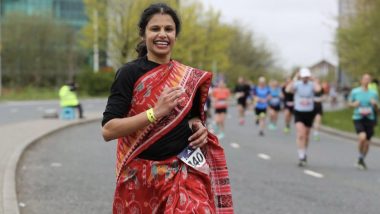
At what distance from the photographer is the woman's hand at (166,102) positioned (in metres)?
3.67

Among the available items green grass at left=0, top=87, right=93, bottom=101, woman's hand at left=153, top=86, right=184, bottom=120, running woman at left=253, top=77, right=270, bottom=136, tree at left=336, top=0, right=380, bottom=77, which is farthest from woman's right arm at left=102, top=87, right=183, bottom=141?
→ green grass at left=0, top=87, right=93, bottom=101

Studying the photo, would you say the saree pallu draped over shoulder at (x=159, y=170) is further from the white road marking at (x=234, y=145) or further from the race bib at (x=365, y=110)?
the white road marking at (x=234, y=145)

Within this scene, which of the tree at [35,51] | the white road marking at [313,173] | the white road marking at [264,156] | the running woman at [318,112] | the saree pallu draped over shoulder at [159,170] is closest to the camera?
the saree pallu draped over shoulder at [159,170]

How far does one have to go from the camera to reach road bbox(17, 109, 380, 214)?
848 centimetres

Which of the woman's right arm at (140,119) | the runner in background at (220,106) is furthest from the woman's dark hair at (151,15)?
the runner in background at (220,106)

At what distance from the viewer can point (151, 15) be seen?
4012mm

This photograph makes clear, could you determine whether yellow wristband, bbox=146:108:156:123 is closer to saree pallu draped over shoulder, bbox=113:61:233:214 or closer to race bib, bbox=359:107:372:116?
saree pallu draped over shoulder, bbox=113:61:233:214

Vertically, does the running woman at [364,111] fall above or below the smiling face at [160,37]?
below

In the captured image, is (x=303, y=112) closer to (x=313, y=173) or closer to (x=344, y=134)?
(x=313, y=173)

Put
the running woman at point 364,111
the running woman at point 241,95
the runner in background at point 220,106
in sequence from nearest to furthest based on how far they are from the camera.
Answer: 1. the running woman at point 364,111
2. the runner in background at point 220,106
3. the running woman at point 241,95

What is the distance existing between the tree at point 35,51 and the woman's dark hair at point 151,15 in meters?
65.3

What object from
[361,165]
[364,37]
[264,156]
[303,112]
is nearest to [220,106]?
[264,156]

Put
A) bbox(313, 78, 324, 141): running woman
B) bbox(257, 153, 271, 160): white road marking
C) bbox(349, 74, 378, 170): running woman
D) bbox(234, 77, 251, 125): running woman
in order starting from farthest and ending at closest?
bbox(234, 77, 251, 125): running woman
bbox(313, 78, 324, 141): running woman
bbox(257, 153, 271, 160): white road marking
bbox(349, 74, 378, 170): running woman

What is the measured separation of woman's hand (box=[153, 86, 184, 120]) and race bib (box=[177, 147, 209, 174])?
1.07 feet
